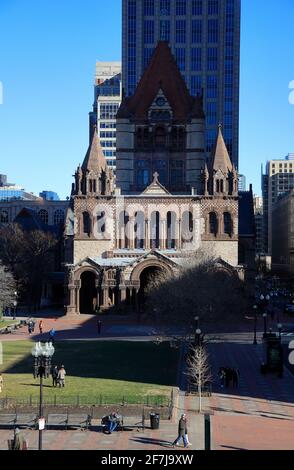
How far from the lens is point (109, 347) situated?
5141 centimetres

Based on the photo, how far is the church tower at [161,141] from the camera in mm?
92188

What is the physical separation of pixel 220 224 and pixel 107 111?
270ft

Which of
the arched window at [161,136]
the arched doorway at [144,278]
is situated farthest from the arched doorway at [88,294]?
the arched window at [161,136]

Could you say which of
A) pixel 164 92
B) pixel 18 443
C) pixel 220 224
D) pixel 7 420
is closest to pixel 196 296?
pixel 220 224

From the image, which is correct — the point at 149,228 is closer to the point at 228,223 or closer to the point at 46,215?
the point at 228,223

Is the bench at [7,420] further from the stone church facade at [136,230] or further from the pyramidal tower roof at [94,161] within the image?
the pyramidal tower roof at [94,161]

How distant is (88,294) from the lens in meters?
80.8

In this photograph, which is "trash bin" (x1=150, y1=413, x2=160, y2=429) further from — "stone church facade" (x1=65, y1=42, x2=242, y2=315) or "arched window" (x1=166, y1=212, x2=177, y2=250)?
"arched window" (x1=166, y1=212, x2=177, y2=250)

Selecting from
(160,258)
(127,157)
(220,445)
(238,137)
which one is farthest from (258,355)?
(238,137)

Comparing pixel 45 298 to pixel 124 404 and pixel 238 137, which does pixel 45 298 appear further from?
pixel 124 404

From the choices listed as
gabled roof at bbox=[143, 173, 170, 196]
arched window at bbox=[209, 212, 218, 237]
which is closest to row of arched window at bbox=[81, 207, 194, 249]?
arched window at bbox=[209, 212, 218, 237]

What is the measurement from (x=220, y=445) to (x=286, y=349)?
27337 mm

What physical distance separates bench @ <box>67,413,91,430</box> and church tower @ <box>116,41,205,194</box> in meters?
63.5

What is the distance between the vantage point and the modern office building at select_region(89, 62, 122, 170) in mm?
152875
